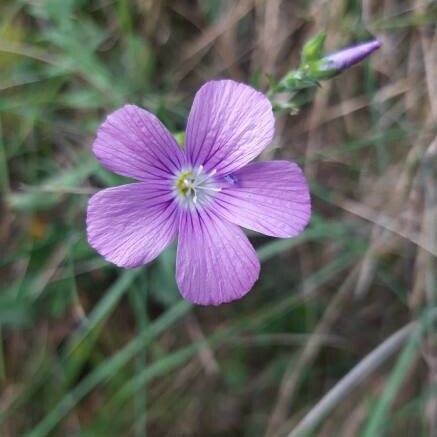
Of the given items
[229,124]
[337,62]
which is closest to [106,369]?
[229,124]

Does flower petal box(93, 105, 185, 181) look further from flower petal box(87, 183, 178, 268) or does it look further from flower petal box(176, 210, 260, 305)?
flower petal box(176, 210, 260, 305)

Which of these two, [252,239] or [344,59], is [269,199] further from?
[252,239]

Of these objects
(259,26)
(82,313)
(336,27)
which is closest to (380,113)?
(336,27)

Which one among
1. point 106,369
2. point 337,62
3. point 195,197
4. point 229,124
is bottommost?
point 106,369

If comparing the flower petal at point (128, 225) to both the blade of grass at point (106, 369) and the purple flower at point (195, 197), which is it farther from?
the blade of grass at point (106, 369)

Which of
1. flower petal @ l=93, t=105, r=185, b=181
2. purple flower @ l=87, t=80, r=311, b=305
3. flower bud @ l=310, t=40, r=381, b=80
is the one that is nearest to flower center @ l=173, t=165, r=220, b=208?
purple flower @ l=87, t=80, r=311, b=305

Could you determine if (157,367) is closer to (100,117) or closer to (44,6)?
(100,117)
